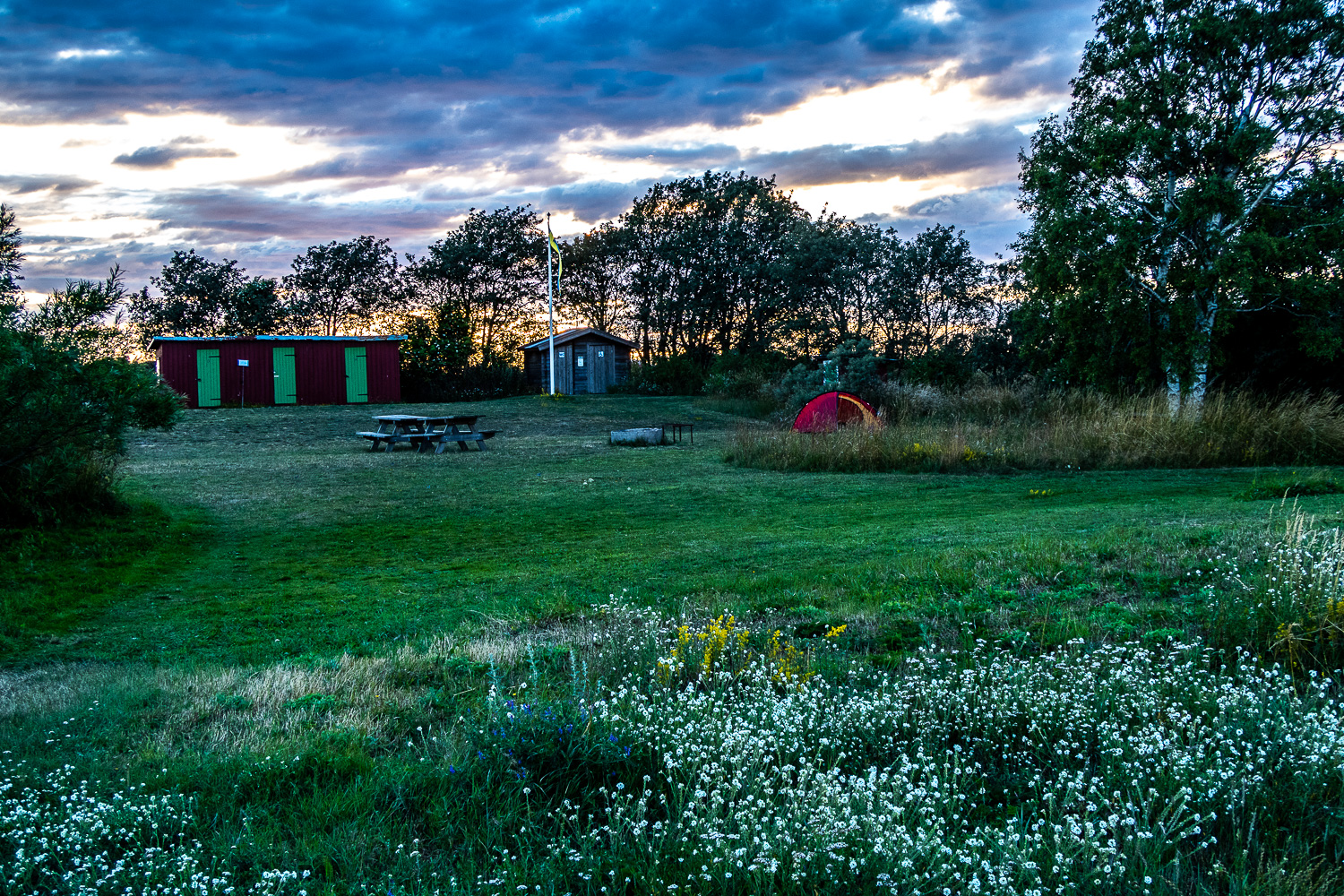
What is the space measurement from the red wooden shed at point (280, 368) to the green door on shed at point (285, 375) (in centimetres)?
3

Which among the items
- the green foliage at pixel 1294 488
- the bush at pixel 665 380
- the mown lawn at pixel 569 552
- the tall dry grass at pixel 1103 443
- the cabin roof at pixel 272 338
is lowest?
the mown lawn at pixel 569 552

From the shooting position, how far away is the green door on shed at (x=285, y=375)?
35625 millimetres

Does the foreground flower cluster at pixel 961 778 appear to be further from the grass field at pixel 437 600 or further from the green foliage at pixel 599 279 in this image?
the green foliage at pixel 599 279

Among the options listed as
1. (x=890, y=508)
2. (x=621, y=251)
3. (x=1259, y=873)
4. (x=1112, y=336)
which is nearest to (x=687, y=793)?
(x=1259, y=873)

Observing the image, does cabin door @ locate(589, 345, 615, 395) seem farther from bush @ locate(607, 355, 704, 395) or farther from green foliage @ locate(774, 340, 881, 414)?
green foliage @ locate(774, 340, 881, 414)

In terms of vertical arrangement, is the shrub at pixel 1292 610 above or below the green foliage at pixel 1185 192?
below

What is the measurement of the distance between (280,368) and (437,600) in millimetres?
32149

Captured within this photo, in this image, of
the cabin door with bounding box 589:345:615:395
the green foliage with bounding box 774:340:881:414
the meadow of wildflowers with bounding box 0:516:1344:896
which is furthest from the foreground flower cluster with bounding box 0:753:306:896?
the cabin door with bounding box 589:345:615:395

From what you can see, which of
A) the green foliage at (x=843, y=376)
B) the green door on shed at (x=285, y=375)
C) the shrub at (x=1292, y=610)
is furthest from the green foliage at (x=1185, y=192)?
the green door on shed at (x=285, y=375)

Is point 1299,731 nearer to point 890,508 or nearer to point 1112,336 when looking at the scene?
point 890,508

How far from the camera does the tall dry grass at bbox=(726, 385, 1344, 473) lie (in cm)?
1509

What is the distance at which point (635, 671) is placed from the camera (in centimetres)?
456

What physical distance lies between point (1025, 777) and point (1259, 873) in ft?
3.04

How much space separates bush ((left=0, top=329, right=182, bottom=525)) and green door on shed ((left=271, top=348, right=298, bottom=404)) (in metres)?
26.8
